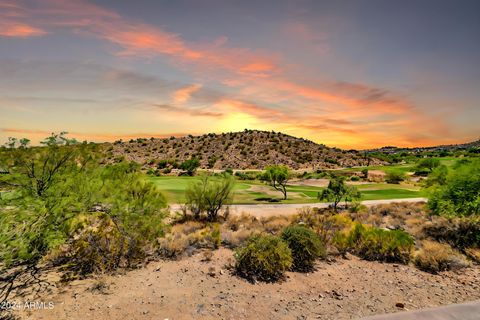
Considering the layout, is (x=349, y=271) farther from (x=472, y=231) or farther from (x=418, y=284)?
(x=472, y=231)

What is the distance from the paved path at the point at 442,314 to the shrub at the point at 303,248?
4784 mm

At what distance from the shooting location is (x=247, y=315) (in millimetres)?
8680

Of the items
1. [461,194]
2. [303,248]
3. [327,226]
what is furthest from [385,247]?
[461,194]

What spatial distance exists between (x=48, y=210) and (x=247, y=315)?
23.4ft

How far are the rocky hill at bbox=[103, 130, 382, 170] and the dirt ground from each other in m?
59.8

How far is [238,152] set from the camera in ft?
275

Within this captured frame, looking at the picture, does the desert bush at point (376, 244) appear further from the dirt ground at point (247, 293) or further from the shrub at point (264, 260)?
the shrub at point (264, 260)

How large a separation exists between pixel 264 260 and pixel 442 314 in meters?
5.71

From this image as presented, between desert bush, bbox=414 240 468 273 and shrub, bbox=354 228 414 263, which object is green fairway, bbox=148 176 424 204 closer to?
shrub, bbox=354 228 414 263

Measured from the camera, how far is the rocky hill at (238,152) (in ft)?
254

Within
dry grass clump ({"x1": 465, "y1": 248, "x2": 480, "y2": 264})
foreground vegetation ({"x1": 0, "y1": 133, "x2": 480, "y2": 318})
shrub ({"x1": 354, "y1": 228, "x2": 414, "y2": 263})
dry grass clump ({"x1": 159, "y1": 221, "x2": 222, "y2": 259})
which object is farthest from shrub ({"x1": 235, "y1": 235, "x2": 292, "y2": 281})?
dry grass clump ({"x1": 465, "y1": 248, "x2": 480, "y2": 264})

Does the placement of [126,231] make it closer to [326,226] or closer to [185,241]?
[185,241]

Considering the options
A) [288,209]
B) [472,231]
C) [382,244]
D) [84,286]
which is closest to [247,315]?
[84,286]

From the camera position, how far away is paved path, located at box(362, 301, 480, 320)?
7.57m
